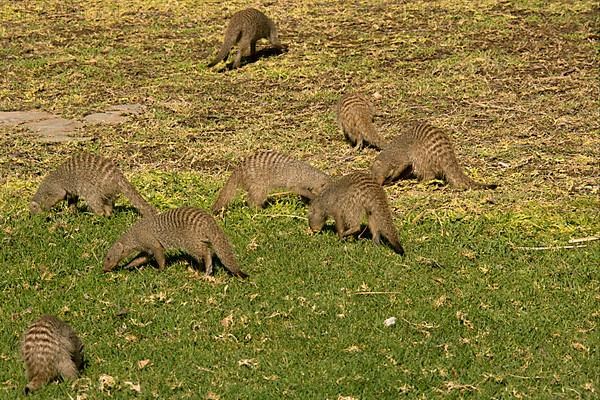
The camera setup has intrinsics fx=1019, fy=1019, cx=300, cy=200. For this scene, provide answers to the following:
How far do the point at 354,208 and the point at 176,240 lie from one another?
1243mm

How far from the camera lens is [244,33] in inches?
468

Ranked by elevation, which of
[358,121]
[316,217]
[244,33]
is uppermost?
[244,33]

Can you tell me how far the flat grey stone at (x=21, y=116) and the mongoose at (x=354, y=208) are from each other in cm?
409

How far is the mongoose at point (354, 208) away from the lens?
6777mm

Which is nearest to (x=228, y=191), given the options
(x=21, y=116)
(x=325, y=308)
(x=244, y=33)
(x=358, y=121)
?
(x=358, y=121)

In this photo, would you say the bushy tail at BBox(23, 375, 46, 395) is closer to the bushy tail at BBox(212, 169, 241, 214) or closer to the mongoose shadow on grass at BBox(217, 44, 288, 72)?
the bushy tail at BBox(212, 169, 241, 214)

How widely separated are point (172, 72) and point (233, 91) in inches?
44.5

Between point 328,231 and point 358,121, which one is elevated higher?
point 358,121

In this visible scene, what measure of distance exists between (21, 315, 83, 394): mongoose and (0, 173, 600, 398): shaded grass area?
0.10m

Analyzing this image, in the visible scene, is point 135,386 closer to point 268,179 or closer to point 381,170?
point 268,179

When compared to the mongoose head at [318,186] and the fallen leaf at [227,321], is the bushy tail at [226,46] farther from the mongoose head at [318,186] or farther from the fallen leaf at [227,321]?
the fallen leaf at [227,321]

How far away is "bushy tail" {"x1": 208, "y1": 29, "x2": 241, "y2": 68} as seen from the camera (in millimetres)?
11688

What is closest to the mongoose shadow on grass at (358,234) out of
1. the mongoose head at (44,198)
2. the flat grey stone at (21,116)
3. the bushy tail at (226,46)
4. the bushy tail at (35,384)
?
the mongoose head at (44,198)

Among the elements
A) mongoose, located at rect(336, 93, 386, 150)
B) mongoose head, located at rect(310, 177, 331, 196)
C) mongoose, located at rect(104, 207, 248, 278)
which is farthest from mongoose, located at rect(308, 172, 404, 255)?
mongoose, located at rect(336, 93, 386, 150)
